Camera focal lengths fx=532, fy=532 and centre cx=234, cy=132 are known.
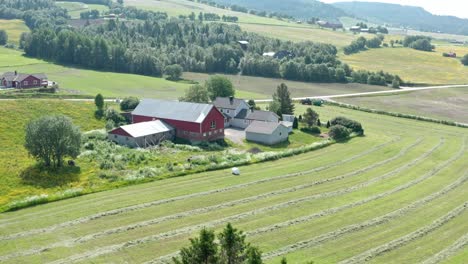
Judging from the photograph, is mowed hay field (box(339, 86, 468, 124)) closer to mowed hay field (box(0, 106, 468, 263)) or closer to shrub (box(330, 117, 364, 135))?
shrub (box(330, 117, 364, 135))

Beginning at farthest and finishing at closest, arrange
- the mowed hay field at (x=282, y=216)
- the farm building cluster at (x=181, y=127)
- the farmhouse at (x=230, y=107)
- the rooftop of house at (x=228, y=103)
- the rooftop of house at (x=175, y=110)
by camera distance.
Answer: the rooftop of house at (x=228, y=103) → the farmhouse at (x=230, y=107) → the rooftop of house at (x=175, y=110) → the farm building cluster at (x=181, y=127) → the mowed hay field at (x=282, y=216)

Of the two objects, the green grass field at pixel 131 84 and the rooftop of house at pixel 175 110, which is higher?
the rooftop of house at pixel 175 110

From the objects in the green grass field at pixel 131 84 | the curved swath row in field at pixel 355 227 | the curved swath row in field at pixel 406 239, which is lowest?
the green grass field at pixel 131 84

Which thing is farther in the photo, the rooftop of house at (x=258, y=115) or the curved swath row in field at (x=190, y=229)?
the rooftop of house at (x=258, y=115)

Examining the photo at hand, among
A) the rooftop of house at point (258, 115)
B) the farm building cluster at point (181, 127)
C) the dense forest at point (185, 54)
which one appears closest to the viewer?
the farm building cluster at point (181, 127)

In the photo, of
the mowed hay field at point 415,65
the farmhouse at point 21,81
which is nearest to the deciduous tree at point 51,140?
the farmhouse at point 21,81

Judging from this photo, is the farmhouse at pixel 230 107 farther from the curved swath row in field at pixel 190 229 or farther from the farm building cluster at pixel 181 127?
the curved swath row in field at pixel 190 229

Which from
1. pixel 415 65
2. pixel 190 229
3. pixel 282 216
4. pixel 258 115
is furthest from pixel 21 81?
pixel 415 65

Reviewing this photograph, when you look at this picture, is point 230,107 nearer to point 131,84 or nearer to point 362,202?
point 362,202
